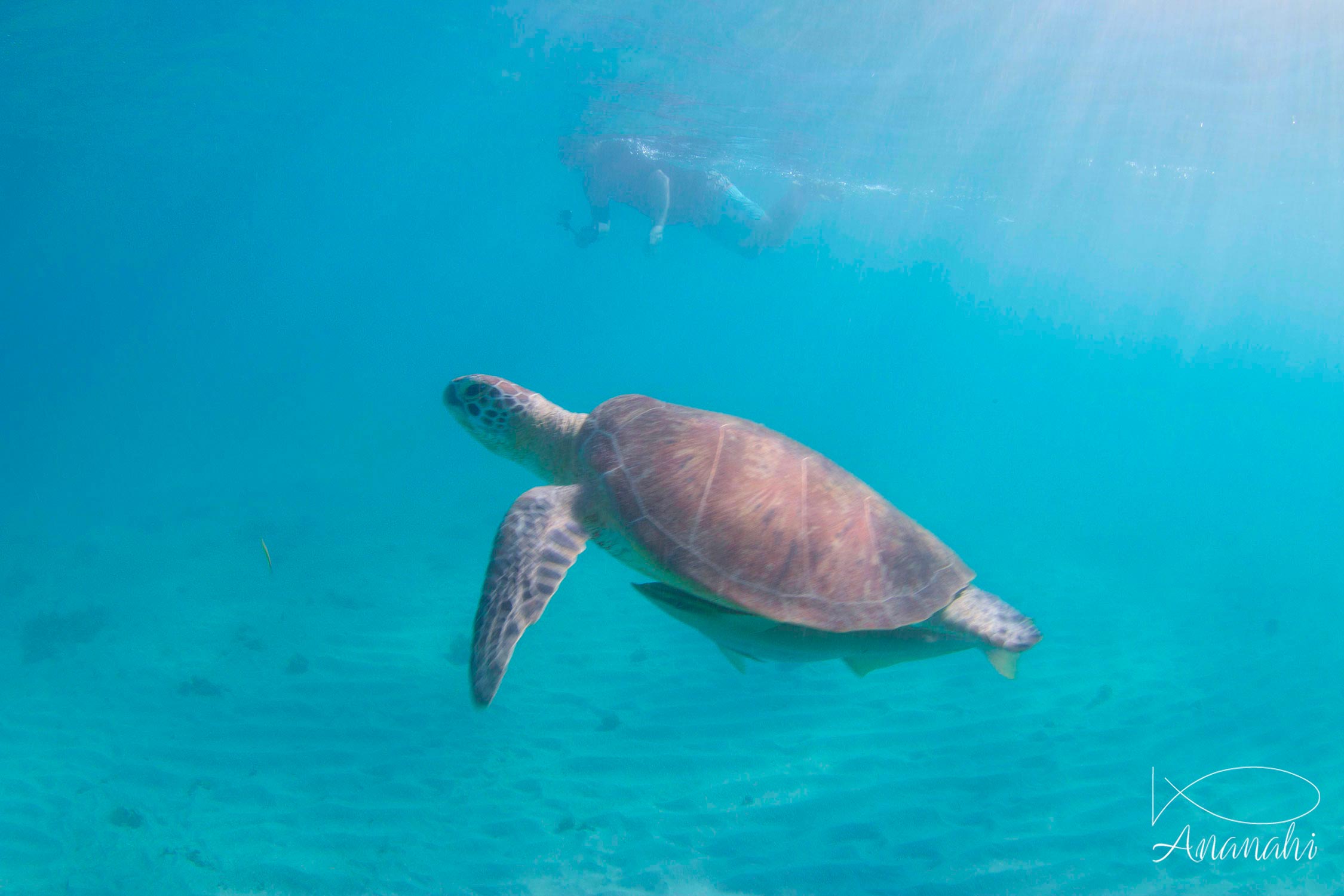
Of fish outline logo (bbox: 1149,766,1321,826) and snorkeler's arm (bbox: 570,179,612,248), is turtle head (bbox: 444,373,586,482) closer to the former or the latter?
fish outline logo (bbox: 1149,766,1321,826)

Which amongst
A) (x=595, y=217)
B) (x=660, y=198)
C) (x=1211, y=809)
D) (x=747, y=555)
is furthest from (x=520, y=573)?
(x=660, y=198)

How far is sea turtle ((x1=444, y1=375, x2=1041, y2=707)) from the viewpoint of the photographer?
8.63 feet

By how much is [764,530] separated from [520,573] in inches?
46.3

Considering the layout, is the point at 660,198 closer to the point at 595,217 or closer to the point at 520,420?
the point at 595,217

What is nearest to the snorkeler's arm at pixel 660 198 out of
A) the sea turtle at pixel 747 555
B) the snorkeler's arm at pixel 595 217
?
the snorkeler's arm at pixel 595 217

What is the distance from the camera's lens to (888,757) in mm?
5711

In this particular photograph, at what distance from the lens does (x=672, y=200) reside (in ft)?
66.1

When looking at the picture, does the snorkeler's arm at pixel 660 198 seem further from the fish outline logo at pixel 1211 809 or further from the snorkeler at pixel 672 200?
the fish outline logo at pixel 1211 809

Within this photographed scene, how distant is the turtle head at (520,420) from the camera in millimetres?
3809

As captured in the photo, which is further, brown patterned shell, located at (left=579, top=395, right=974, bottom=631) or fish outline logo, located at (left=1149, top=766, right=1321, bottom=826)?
fish outline logo, located at (left=1149, top=766, right=1321, bottom=826)

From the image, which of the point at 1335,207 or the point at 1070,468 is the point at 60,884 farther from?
the point at 1335,207

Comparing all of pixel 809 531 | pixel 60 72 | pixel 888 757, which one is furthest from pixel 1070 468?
pixel 60 72

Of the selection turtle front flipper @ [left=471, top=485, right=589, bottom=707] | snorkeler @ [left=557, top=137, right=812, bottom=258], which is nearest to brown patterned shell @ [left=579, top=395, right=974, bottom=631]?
turtle front flipper @ [left=471, top=485, right=589, bottom=707]

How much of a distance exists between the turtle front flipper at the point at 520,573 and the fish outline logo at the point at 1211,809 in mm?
5944
